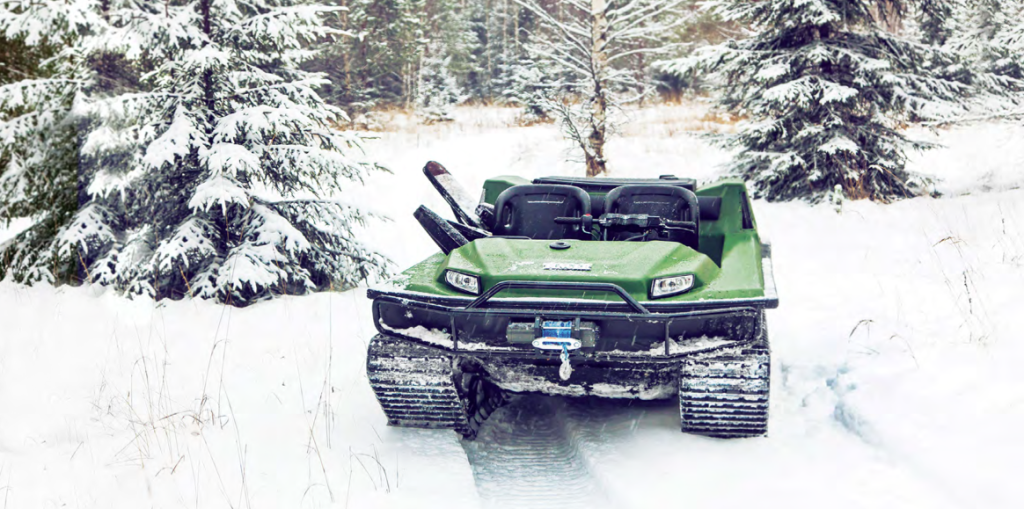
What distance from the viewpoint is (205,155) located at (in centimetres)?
652

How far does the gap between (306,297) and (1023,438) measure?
5.34 m

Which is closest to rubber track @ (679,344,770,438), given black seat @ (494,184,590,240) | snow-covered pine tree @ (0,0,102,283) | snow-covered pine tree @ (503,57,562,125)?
black seat @ (494,184,590,240)

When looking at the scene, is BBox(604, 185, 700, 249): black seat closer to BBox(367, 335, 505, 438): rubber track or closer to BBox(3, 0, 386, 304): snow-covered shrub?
BBox(367, 335, 505, 438): rubber track

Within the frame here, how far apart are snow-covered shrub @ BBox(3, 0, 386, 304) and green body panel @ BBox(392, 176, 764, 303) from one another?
98.4 inches

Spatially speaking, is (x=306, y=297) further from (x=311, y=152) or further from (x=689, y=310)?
(x=689, y=310)

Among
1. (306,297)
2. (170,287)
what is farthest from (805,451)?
(170,287)

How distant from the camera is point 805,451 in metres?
4.03

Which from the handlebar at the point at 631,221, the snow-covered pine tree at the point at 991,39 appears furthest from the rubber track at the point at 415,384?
the snow-covered pine tree at the point at 991,39

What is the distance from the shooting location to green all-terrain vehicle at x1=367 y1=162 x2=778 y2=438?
3900 mm

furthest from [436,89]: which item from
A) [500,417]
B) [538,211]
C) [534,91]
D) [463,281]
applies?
[463,281]

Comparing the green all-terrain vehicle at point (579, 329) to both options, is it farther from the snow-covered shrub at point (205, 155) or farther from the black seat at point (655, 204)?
the snow-covered shrub at point (205, 155)

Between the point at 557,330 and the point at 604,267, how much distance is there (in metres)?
0.46

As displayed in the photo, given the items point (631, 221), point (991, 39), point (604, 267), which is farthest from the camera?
point (991, 39)

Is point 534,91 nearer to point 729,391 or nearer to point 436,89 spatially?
point 436,89
